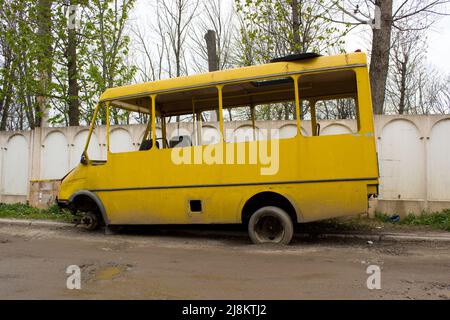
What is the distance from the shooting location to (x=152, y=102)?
26.2ft

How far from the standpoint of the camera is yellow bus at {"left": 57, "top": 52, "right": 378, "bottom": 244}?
6.70 m

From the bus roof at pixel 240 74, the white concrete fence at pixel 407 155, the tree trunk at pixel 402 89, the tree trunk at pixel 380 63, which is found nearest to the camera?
the bus roof at pixel 240 74

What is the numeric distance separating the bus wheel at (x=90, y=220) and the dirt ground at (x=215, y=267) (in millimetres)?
511

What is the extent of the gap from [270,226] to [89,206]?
12.9 feet

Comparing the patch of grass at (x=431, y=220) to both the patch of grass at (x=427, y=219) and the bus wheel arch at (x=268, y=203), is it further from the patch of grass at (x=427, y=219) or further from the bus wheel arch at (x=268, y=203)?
the bus wheel arch at (x=268, y=203)

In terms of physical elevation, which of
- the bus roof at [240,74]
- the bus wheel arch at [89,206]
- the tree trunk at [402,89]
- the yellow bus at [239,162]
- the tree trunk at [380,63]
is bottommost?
the bus wheel arch at [89,206]

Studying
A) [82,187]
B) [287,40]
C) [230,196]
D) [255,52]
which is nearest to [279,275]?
[230,196]

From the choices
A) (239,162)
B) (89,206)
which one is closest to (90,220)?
(89,206)

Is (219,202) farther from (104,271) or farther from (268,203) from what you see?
(104,271)

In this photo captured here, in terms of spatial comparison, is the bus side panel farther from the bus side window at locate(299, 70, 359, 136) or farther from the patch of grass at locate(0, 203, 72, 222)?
the patch of grass at locate(0, 203, 72, 222)

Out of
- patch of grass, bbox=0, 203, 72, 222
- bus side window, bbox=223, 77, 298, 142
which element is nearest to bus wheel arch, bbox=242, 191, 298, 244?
bus side window, bbox=223, 77, 298, 142

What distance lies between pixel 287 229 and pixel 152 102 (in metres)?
3.41

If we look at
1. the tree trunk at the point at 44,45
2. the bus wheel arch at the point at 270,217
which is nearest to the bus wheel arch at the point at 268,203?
the bus wheel arch at the point at 270,217

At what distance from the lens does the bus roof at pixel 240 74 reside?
22.2ft
